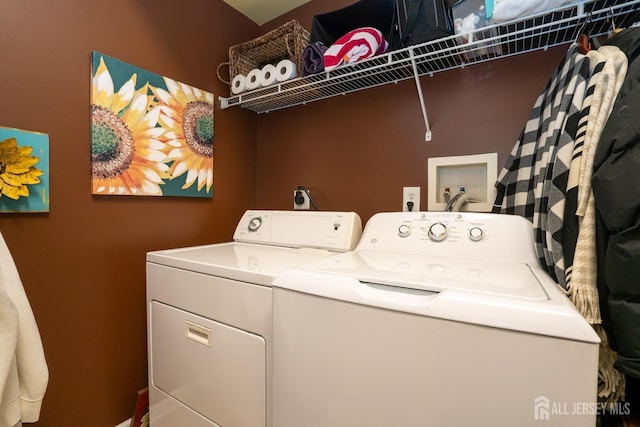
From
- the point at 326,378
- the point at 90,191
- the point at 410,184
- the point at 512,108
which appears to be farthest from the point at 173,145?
the point at 512,108

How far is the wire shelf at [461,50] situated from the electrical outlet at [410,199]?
52cm

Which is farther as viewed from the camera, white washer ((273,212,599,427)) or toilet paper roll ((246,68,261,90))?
toilet paper roll ((246,68,261,90))

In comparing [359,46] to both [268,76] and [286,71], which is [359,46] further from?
[268,76]

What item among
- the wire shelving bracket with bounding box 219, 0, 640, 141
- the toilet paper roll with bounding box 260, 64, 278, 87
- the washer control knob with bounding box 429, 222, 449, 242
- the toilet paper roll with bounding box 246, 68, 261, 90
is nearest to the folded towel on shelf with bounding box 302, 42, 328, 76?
the wire shelving bracket with bounding box 219, 0, 640, 141

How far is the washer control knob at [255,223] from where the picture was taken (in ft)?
4.91

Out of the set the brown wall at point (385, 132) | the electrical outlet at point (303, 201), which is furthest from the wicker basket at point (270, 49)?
the electrical outlet at point (303, 201)

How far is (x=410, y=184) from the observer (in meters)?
1.42

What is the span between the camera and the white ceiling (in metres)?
1.67

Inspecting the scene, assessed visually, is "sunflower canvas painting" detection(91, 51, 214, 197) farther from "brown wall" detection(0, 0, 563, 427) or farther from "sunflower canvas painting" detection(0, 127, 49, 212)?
"sunflower canvas painting" detection(0, 127, 49, 212)

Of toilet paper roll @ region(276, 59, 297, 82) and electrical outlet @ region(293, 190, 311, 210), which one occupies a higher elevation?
toilet paper roll @ region(276, 59, 297, 82)

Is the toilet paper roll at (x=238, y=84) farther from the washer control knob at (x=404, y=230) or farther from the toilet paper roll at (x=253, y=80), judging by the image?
the washer control knob at (x=404, y=230)

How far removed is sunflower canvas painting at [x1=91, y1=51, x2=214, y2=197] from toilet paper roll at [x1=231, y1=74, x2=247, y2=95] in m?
0.14

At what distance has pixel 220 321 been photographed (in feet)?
3.17

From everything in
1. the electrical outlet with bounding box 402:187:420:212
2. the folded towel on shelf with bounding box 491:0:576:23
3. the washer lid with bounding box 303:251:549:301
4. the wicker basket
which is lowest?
the washer lid with bounding box 303:251:549:301
